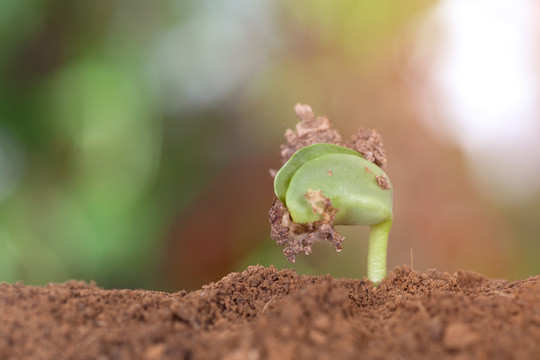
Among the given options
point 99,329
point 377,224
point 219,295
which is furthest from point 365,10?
point 99,329

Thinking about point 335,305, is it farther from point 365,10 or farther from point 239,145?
point 365,10

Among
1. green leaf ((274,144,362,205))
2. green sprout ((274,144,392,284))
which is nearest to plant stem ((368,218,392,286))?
green sprout ((274,144,392,284))

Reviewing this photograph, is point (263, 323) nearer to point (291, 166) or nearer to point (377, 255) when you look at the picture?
point (291, 166)

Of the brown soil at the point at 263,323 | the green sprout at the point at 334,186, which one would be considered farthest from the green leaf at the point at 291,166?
the brown soil at the point at 263,323

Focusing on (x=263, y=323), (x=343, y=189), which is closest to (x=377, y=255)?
(x=343, y=189)

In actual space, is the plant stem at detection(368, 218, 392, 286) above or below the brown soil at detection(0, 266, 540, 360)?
above

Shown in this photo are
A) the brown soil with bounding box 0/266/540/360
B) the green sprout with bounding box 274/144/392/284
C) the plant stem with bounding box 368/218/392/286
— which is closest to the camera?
the brown soil with bounding box 0/266/540/360

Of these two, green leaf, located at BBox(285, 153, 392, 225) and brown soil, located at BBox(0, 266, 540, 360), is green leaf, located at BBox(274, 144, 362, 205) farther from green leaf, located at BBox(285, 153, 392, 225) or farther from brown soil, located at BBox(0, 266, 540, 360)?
brown soil, located at BBox(0, 266, 540, 360)
